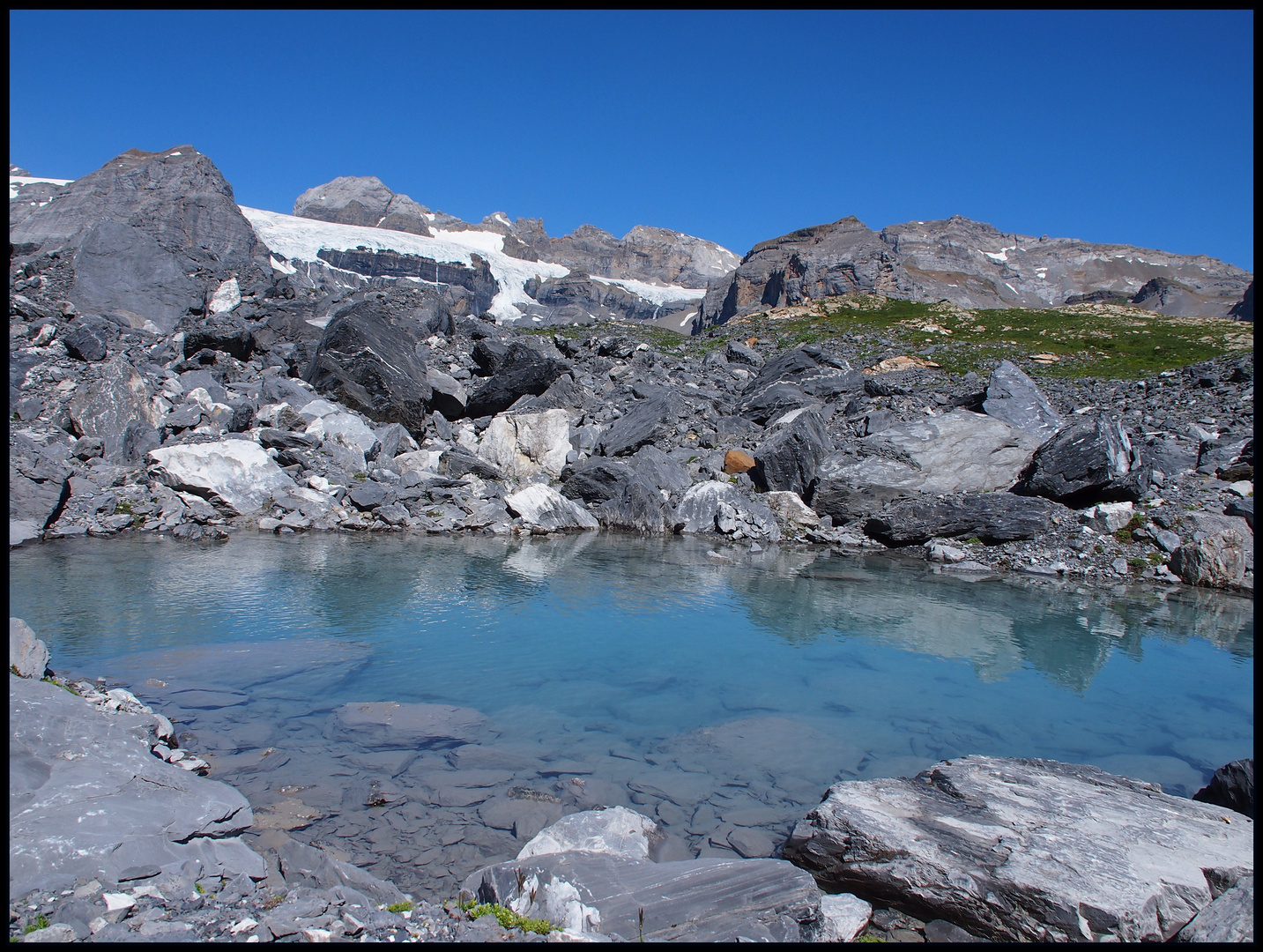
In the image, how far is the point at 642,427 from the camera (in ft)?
79.4

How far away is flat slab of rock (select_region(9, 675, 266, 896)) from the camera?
146 inches

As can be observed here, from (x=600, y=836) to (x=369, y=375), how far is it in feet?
70.6

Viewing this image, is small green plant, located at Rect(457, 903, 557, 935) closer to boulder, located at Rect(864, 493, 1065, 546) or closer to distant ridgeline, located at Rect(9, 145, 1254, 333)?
boulder, located at Rect(864, 493, 1065, 546)

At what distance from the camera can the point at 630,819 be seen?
5.02 metres

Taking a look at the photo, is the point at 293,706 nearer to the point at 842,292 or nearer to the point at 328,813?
the point at 328,813

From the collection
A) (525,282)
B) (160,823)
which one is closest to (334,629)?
(160,823)

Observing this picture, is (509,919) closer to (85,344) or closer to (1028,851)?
(1028,851)

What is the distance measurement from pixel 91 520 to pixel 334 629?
31.1 ft

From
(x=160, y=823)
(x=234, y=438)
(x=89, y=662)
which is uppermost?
(x=234, y=438)

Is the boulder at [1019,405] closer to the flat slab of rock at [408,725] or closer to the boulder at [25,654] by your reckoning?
the flat slab of rock at [408,725]

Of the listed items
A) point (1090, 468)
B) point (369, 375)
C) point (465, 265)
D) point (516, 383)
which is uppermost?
point (465, 265)

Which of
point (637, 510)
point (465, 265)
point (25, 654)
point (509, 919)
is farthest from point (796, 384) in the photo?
point (465, 265)

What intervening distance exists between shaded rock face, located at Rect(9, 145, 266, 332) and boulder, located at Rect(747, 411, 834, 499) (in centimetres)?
2606

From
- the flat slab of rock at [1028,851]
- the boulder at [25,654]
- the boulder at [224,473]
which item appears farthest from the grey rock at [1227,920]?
the boulder at [224,473]
